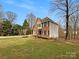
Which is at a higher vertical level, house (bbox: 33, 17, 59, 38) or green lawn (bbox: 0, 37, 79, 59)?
house (bbox: 33, 17, 59, 38)

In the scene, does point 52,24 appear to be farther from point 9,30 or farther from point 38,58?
point 38,58

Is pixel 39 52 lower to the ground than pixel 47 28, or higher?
lower

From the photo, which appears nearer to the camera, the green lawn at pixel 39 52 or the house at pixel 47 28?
the green lawn at pixel 39 52

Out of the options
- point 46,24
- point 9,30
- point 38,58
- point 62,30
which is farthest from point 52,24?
point 38,58

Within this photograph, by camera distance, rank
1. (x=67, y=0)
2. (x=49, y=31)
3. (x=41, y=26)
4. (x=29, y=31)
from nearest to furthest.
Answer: (x=67, y=0) < (x=49, y=31) < (x=41, y=26) < (x=29, y=31)

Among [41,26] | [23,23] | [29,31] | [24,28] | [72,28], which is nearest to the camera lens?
[41,26]

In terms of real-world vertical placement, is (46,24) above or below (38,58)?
above

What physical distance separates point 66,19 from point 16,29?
35.7m

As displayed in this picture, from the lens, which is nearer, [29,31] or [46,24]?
[46,24]

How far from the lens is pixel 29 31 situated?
69.6m

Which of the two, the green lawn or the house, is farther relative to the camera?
the house

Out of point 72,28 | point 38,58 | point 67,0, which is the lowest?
point 38,58

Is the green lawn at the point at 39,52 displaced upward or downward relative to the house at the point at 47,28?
downward

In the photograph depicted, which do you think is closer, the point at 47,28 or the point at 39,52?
the point at 39,52
